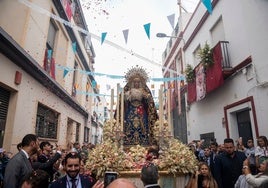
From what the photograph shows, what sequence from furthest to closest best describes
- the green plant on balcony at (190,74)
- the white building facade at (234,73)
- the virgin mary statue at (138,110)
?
the green plant on balcony at (190,74), the white building facade at (234,73), the virgin mary statue at (138,110)

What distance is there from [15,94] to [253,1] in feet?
27.2

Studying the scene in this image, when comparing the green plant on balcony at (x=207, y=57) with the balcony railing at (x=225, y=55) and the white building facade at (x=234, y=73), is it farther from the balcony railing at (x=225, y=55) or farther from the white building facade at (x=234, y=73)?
the balcony railing at (x=225, y=55)

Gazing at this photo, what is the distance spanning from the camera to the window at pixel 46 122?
9141mm

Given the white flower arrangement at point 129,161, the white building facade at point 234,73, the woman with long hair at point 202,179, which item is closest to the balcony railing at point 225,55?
the white building facade at point 234,73

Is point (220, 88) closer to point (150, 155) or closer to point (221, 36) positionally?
point (221, 36)

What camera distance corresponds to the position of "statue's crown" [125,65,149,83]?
22.5 feet

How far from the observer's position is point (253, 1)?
7.08 metres

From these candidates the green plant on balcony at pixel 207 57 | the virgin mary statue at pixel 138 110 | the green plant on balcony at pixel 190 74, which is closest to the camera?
the virgin mary statue at pixel 138 110

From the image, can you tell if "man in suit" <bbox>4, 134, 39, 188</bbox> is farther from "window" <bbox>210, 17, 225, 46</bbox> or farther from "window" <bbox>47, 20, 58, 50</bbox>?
"window" <bbox>210, 17, 225, 46</bbox>

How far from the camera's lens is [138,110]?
657 cm

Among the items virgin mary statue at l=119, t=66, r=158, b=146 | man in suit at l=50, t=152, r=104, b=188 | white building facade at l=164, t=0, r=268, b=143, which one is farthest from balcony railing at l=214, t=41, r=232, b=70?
man in suit at l=50, t=152, r=104, b=188

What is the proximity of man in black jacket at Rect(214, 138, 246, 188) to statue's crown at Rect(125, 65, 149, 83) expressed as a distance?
130 inches

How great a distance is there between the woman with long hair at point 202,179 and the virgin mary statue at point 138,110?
210 cm

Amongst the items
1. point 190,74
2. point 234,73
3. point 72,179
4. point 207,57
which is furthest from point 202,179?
point 190,74
